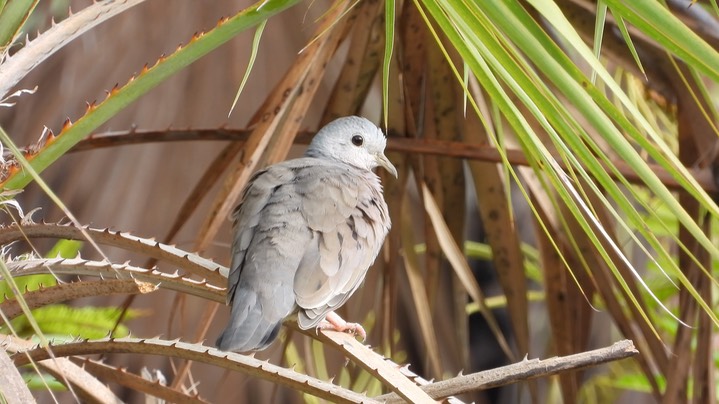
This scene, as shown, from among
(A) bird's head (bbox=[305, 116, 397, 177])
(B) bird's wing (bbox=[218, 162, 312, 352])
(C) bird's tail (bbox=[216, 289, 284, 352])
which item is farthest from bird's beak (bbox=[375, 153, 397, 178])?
(C) bird's tail (bbox=[216, 289, 284, 352])

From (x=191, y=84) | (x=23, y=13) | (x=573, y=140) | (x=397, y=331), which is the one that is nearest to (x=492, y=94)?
(x=573, y=140)

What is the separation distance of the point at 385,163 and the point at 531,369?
1.28 m

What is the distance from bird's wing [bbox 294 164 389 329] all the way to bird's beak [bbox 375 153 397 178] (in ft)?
0.54

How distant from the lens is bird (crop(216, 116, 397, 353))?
1666 millimetres

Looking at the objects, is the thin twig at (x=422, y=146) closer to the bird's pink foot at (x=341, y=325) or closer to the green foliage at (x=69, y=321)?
the bird's pink foot at (x=341, y=325)

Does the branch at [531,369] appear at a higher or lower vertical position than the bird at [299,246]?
lower

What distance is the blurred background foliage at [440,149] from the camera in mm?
1019

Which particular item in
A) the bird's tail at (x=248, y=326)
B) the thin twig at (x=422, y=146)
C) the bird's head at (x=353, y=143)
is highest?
the bird's head at (x=353, y=143)

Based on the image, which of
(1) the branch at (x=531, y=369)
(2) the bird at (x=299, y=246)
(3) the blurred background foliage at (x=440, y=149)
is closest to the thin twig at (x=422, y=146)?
(3) the blurred background foliage at (x=440, y=149)

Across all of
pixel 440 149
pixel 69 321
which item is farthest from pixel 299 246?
pixel 69 321

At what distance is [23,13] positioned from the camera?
1.20 metres

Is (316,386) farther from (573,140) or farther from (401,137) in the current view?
(401,137)

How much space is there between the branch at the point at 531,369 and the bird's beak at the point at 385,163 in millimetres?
1192

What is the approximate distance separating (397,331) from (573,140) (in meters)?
2.59
